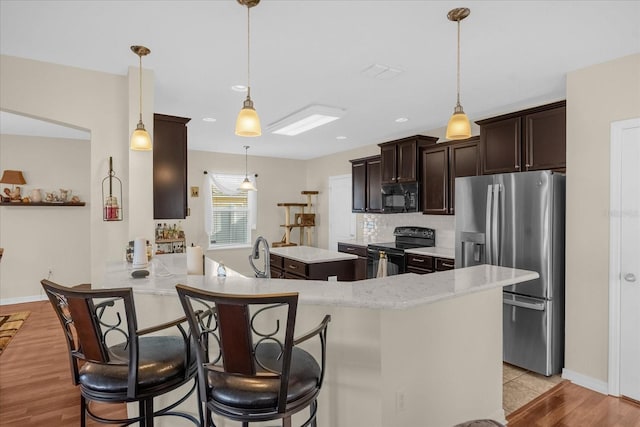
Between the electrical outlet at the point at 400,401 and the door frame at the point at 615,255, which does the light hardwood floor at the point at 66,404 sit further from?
the electrical outlet at the point at 400,401

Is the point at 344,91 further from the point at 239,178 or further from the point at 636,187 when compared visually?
the point at 239,178

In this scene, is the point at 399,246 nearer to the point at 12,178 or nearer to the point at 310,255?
the point at 310,255

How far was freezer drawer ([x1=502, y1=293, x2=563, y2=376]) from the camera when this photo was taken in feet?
9.97

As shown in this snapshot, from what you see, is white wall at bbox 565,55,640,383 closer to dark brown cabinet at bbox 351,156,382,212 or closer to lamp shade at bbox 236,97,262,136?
lamp shade at bbox 236,97,262,136

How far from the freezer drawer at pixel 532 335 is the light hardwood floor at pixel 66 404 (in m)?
0.21

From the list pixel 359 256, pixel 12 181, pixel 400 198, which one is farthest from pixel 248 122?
pixel 12 181

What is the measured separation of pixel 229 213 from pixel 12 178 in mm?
3418

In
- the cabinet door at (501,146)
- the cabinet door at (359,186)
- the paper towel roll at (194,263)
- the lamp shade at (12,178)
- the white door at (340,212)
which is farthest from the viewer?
the white door at (340,212)

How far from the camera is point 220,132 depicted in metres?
5.28

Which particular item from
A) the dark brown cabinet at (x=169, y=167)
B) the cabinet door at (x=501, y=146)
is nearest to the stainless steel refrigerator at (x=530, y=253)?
the cabinet door at (x=501, y=146)

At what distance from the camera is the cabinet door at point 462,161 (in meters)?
4.14

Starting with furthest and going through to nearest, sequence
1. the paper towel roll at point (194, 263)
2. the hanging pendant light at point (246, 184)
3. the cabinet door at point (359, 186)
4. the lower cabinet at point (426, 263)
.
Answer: the hanging pendant light at point (246, 184), the cabinet door at point (359, 186), the lower cabinet at point (426, 263), the paper towel roll at point (194, 263)

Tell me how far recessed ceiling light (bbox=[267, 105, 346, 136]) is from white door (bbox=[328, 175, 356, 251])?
7.75ft

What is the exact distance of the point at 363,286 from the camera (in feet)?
5.66
